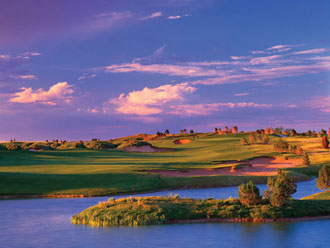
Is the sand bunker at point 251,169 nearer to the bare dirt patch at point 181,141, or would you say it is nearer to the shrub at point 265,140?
the shrub at point 265,140

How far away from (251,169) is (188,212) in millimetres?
53593

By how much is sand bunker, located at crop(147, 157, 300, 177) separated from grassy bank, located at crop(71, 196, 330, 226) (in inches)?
1368

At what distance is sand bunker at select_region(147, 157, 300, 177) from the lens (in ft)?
254

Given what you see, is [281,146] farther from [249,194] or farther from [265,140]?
[249,194]

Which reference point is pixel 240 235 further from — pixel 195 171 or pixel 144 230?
pixel 195 171

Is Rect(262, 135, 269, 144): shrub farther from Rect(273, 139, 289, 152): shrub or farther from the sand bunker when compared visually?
the sand bunker

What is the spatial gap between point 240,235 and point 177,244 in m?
4.80

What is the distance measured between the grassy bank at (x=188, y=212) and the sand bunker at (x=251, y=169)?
114 feet

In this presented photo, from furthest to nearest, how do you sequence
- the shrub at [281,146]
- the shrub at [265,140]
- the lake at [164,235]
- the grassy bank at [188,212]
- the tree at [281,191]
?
the shrub at [265,140] → the shrub at [281,146] → the tree at [281,191] → the grassy bank at [188,212] → the lake at [164,235]

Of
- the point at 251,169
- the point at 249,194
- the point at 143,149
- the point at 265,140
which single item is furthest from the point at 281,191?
the point at 143,149

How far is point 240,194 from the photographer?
1523 inches

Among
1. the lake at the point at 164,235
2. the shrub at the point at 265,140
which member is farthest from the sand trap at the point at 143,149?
the lake at the point at 164,235

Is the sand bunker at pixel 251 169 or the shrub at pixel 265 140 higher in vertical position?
the shrub at pixel 265 140

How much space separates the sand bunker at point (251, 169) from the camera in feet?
254
